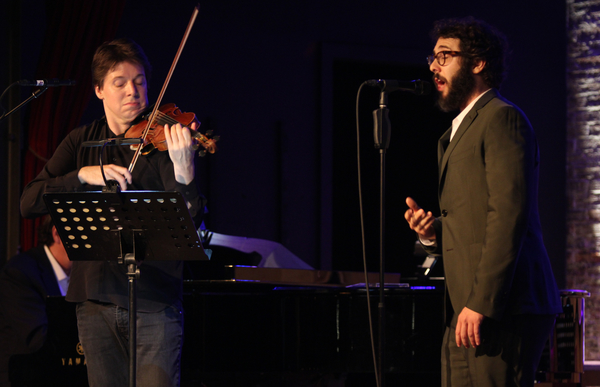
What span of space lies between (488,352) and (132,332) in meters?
1.05

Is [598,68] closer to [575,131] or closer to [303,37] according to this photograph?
[575,131]

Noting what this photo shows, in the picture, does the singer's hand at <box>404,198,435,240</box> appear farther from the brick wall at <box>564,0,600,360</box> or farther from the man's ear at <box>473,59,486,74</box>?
the brick wall at <box>564,0,600,360</box>

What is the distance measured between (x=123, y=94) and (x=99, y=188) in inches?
13.6

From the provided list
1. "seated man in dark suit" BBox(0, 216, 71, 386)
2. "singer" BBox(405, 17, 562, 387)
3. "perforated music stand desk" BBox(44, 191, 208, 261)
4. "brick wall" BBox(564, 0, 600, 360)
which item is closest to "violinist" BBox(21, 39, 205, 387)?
"perforated music stand desk" BBox(44, 191, 208, 261)

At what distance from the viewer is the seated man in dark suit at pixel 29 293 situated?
12.2 feet

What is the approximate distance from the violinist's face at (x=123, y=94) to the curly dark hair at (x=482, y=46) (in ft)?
3.57

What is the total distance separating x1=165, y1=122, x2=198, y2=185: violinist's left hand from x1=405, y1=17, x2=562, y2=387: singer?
0.74m

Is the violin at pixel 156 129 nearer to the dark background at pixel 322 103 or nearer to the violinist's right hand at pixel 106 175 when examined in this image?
the violinist's right hand at pixel 106 175

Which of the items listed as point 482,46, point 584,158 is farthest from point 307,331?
point 584,158

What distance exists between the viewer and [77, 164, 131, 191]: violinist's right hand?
2.01 meters

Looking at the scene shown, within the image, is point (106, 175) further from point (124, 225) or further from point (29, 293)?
point (29, 293)

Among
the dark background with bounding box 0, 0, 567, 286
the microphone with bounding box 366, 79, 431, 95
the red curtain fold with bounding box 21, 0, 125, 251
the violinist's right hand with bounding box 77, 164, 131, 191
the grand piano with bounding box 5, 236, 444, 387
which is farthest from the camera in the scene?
the dark background with bounding box 0, 0, 567, 286

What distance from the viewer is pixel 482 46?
2.17m


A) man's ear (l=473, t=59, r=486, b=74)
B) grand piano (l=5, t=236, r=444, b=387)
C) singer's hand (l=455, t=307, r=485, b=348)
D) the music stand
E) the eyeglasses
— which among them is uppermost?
the eyeglasses
